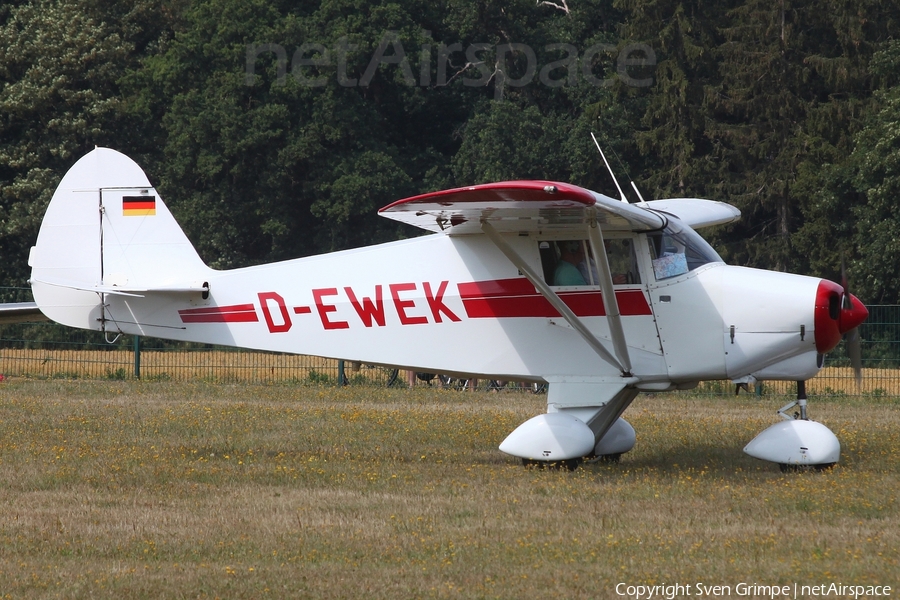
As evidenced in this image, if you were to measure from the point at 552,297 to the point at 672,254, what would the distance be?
127 centimetres

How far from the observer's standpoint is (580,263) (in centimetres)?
1059

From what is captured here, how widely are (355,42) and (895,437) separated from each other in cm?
2956

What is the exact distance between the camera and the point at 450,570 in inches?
271

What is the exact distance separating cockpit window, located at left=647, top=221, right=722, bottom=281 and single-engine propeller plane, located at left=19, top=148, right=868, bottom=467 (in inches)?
0.5

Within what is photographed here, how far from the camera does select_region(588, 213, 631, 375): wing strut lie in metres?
9.90

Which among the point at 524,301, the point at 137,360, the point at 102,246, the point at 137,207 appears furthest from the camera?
the point at 137,360

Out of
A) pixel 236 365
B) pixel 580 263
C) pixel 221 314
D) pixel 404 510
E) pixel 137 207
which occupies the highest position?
pixel 137 207

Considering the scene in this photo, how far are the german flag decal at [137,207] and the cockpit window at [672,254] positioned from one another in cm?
544

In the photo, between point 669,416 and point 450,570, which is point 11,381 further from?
point 450,570

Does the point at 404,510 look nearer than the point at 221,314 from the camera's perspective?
Yes

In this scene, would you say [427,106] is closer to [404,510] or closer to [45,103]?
[45,103]

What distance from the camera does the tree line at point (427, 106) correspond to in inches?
1390

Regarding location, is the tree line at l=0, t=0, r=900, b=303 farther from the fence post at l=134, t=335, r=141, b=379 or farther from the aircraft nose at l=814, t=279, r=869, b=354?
the aircraft nose at l=814, t=279, r=869, b=354

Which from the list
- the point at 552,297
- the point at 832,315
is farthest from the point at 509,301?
the point at 832,315
